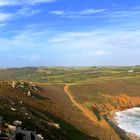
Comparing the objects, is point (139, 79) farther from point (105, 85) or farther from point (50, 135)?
point (50, 135)

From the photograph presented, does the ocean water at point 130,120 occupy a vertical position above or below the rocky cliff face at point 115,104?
below

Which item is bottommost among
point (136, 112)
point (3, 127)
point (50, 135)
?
point (136, 112)

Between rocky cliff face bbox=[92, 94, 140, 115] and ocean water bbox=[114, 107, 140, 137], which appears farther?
rocky cliff face bbox=[92, 94, 140, 115]

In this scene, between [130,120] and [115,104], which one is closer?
[130,120]

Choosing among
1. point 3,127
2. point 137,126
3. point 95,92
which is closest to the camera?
point 3,127

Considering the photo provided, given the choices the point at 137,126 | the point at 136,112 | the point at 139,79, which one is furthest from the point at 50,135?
the point at 139,79

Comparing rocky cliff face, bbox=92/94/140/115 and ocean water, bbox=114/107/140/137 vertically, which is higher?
rocky cliff face, bbox=92/94/140/115

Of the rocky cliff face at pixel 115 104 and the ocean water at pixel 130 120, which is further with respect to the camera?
the rocky cliff face at pixel 115 104

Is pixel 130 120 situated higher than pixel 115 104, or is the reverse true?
pixel 115 104
